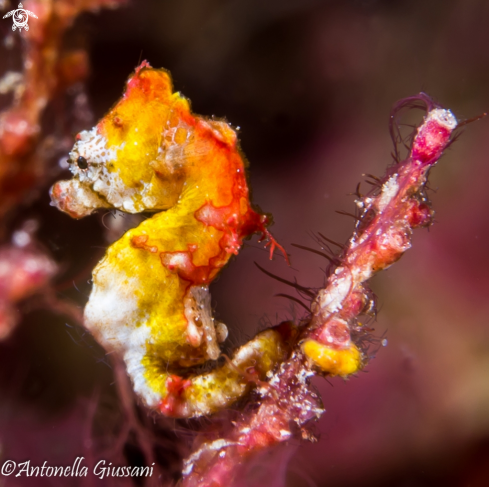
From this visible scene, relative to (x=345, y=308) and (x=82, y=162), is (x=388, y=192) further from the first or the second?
(x=82, y=162)

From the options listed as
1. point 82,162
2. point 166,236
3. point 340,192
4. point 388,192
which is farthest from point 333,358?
point 82,162

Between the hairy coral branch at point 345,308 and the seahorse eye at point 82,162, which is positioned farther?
the seahorse eye at point 82,162

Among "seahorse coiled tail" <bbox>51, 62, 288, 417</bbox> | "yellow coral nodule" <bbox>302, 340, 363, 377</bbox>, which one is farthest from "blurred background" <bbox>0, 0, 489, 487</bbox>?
"yellow coral nodule" <bbox>302, 340, 363, 377</bbox>

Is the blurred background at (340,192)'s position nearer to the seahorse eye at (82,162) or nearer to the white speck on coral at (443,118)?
the seahorse eye at (82,162)

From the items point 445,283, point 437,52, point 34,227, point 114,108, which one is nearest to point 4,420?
point 34,227

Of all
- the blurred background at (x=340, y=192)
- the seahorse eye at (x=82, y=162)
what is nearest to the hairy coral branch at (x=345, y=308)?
the blurred background at (x=340, y=192)

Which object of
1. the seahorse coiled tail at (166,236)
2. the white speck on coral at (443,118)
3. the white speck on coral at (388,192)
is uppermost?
the white speck on coral at (443,118)

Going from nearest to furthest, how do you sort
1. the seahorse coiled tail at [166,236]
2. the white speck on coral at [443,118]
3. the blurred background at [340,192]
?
the white speck on coral at [443,118], the seahorse coiled tail at [166,236], the blurred background at [340,192]

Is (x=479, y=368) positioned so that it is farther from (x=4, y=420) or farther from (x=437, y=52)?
(x=4, y=420)
